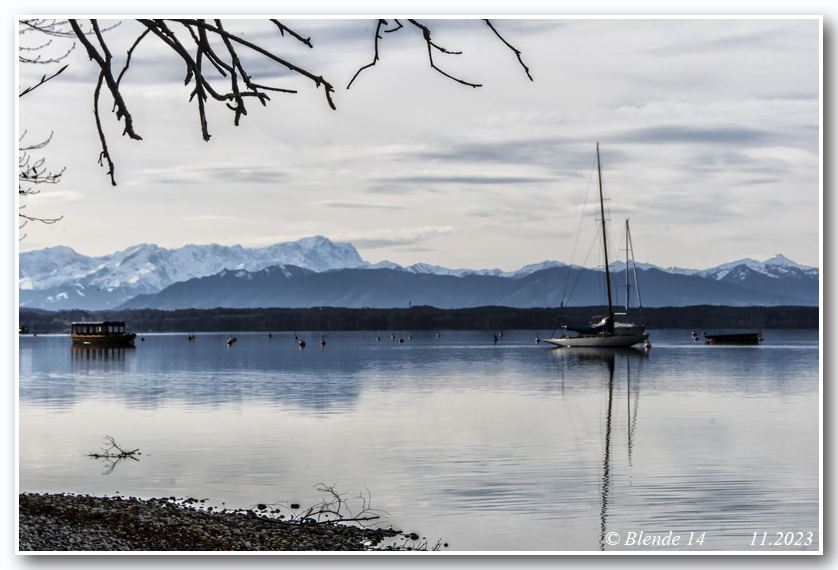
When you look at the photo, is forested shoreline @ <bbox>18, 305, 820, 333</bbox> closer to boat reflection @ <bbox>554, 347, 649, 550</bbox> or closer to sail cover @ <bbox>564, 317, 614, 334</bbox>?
boat reflection @ <bbox>554, 347, 649, 550</bbox>

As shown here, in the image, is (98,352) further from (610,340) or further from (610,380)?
(610,380)

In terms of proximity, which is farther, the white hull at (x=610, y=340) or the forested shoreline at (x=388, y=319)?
the forested shoreline at (x=388, y=319)

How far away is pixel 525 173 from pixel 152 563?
9411 millimetres

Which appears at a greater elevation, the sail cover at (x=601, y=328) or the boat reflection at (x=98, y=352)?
the sail cover at (x=601, y=328)

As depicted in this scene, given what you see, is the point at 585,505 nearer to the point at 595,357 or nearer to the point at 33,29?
the point at 33,29

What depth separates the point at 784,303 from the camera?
379 feet

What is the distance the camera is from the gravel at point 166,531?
988 cm

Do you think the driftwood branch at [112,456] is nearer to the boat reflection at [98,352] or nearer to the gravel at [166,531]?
the gravel at [166,531]

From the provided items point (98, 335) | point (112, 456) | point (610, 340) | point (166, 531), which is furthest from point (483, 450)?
point (98, 335)

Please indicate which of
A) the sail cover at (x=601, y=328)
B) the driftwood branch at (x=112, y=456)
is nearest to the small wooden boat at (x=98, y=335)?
the sail cover at (x=601, y=328)

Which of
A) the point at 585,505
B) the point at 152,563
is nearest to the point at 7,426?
the point at 152,563

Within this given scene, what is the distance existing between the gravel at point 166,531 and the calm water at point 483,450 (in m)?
1.55

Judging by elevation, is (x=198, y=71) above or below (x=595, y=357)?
above
